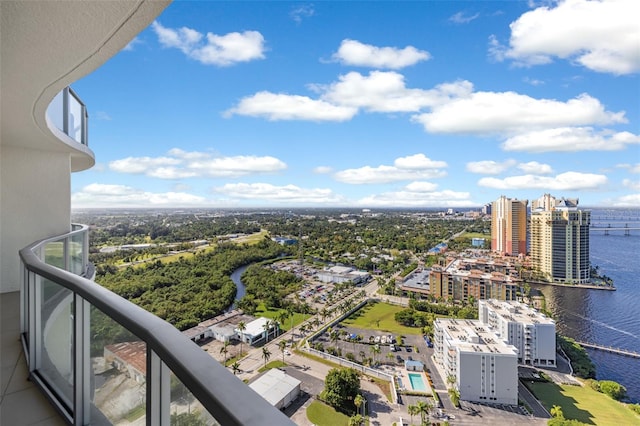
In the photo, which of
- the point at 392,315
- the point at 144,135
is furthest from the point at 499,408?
the point at 144,135

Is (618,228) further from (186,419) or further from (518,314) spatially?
(186,419)

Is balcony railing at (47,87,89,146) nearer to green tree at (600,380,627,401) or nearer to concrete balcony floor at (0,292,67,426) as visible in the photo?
concrete balcony floor at (0,292,67,426)

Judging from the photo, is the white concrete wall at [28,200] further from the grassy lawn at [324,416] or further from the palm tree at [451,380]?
the palm tree at [451,380]

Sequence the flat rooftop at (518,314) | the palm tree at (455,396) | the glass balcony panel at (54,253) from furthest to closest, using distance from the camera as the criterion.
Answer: the flat rooftop at (518,314), the palm tree at (455,396), the glass balcony panel at (54,253)

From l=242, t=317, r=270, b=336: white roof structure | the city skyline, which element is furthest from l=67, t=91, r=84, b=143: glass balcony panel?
the city skyline

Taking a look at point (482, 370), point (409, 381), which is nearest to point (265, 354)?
point (409, 381)

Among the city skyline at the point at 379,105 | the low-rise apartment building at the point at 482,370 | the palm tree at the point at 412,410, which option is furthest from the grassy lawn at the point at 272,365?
the city skyline at the point at 379,105
